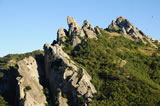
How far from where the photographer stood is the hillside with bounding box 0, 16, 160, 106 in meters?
100

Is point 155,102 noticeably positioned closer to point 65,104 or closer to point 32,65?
point 65,104

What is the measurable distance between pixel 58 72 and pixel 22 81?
56.1 ft

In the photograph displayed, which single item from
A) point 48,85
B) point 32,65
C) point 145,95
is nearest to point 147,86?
point 145,95

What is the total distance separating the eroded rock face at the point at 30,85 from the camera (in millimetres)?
102812

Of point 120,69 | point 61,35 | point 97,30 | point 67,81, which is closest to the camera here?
point 67,81

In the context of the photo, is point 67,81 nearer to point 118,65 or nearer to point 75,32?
point 118,65

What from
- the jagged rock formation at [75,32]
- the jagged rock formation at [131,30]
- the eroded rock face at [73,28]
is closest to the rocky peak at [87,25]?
the jagged rock formation at [75,32]

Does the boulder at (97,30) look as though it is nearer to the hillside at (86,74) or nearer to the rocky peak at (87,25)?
the hillside at (86,74)

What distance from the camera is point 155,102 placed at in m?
94.2

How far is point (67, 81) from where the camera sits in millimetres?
104625

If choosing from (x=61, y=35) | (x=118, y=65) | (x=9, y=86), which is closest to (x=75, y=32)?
(x=61, y=35)

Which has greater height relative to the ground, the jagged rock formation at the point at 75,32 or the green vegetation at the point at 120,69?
the jagged rock formation at the point at 75,32

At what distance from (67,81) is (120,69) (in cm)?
3015

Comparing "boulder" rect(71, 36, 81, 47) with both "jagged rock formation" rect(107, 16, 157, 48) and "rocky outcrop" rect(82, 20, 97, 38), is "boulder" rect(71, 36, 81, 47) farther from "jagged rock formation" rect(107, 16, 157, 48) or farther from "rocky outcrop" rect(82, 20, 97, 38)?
"jagged rock formation" rect(107, 16, 157, 48)
